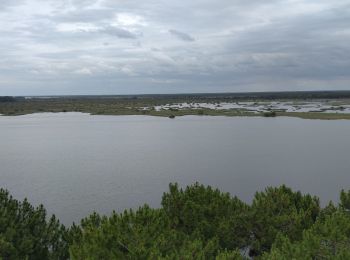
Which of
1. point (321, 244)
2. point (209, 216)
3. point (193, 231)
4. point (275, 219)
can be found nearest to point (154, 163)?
point (209, 216)

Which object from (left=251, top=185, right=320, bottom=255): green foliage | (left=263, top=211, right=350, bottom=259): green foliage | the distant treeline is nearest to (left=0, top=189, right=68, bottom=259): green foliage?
the distant treeline

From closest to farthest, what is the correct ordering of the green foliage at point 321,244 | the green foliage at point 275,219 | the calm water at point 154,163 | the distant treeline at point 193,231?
the green foliage at point 321,244, the distant treeline at point 193,231, the green foliage at point 275,219, the calm water at point 154,163

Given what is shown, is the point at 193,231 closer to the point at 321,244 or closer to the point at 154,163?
the point at 321,244

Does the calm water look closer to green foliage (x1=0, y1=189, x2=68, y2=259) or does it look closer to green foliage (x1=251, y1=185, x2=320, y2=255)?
green foliage (x1=0, y1=189, x2=68, y2=259)

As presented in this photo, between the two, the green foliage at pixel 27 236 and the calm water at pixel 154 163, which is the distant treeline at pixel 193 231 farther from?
the calm water at pixel 154 163

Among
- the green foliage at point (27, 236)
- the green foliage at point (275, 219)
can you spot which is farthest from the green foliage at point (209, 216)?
the green foliage at point (27, 236)

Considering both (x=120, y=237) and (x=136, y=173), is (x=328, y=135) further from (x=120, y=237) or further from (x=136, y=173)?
(x=120, y=237)

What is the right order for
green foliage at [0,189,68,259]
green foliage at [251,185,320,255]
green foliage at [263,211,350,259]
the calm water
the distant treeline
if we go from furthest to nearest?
1. the calm water
2. green foliage at [251,185,320,255]
3. green foliage at [0,189,68,259]
4. the distant treeline
5. green foliage at [263,211,350,259]
